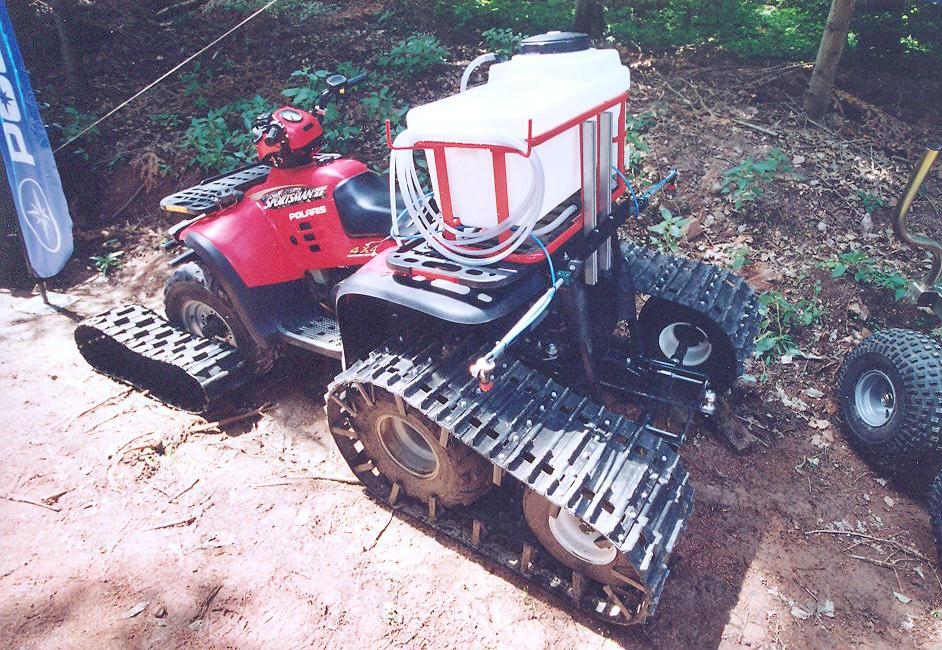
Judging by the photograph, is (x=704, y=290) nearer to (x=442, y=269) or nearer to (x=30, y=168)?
(x=442, y=269)

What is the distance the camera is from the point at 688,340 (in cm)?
400

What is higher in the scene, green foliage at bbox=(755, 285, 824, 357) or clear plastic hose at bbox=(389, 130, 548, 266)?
clear plastic hose at bbox=(389, 130, 548, 266)

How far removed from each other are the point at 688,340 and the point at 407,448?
1936mm

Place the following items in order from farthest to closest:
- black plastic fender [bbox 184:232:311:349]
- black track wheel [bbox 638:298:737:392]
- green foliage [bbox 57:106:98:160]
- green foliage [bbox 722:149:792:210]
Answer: green foliage [bbox 57:106:98:160], green foliage [bbox 722:149:792:210], black plastic fender [bbox 184:232:311:349], black track wheel [bbox 638:298:737:392]

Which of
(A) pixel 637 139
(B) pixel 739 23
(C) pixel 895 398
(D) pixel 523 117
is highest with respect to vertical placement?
(D) pixel 523 117

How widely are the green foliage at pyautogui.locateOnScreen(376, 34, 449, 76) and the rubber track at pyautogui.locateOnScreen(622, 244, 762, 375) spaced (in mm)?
4492

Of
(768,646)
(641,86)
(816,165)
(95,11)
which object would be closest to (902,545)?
(768,646)

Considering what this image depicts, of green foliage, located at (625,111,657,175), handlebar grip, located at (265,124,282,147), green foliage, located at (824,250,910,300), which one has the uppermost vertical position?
handlebar grip, located at (265,124,282,147)

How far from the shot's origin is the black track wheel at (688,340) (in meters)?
3.83

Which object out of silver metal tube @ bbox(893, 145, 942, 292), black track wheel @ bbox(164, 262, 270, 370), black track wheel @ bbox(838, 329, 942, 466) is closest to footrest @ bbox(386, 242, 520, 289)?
black track wheel @ bbox(164, 262, 270, 370)

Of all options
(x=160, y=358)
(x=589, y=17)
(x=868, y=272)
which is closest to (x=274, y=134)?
(x=160, y=358)

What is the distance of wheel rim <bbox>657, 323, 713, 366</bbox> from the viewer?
400 cm

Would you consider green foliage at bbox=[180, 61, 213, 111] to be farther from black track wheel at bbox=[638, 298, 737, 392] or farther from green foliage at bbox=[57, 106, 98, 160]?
black track wheel at bbox=[638, 298, 737, 392]

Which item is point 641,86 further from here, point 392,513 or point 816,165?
point 392,513
